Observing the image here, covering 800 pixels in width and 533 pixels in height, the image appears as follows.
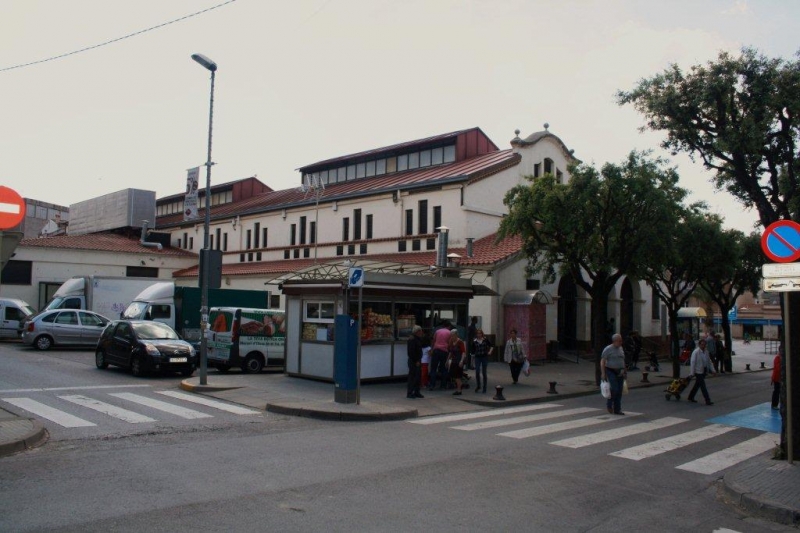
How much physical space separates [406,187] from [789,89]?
20.2 meters

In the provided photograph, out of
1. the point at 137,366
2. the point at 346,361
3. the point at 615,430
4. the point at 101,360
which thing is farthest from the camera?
the point at 101,360

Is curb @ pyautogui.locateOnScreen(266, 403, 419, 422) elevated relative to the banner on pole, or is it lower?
lower

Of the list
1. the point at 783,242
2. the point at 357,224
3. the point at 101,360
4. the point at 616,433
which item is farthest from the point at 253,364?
the point at 357,224

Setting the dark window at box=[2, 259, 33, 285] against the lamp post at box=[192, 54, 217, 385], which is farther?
the dark window at box=[2, 259, 33, 285]

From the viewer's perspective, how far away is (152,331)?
19688 millimetres

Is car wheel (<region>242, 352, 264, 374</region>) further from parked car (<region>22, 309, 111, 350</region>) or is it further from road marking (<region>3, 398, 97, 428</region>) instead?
parked car (<region>22, 309, 111, 350</region>)

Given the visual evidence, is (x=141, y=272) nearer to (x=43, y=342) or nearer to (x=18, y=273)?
(x=18, y=273)

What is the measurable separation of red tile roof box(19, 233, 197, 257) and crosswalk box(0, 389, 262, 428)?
3058 cm

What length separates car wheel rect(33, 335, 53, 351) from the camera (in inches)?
1032

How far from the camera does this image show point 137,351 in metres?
18.7

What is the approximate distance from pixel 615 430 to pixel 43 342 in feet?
76.1

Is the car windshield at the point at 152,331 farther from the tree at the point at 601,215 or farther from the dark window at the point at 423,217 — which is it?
the dark window at the point at 423,217

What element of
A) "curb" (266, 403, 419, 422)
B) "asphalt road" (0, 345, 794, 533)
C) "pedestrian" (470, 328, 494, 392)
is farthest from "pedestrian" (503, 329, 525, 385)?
"curb" (266, 403, 419, 422)

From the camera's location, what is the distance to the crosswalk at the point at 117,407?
11.8 metres
